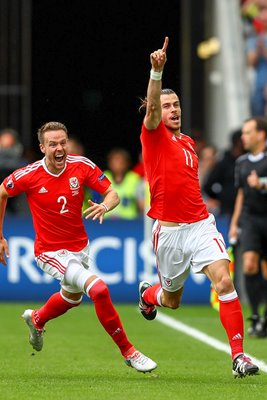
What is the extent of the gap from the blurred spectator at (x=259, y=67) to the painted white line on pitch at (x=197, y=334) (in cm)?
612

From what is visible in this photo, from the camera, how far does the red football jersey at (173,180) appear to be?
35.5ft

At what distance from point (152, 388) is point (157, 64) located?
236cm

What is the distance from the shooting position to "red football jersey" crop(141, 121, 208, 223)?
35.5 feet

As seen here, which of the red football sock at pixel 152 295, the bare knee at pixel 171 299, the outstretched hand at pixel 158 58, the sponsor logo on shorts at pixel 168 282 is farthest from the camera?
the red football sock at pixel 152 295

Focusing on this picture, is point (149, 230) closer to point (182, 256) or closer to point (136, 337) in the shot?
point (136, 337)

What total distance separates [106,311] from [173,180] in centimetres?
115

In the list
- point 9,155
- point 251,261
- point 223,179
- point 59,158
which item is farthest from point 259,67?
point 59,158

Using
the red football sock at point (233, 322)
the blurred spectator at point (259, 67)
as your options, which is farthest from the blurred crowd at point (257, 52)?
the red football sock at point (233, 322)

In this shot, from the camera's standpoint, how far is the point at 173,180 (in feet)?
35.7

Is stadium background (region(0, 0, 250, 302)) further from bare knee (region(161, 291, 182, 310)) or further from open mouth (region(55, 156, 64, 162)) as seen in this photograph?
open mouth (region(55, 156, 64, 162))

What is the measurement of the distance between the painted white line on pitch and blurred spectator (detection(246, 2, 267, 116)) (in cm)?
612

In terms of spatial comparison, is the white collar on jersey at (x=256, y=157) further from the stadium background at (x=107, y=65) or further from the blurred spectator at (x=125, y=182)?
the stadium background at (x=107, y=65)

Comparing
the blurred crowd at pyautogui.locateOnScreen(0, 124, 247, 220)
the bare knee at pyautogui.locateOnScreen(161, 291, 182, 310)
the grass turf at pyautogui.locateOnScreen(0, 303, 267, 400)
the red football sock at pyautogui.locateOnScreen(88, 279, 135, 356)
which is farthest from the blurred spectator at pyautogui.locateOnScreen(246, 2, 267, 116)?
the red football sock at pyautogui.locateOnScreen(88, 279, 135, 356)

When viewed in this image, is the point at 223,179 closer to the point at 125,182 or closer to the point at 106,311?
the point at 125,182
